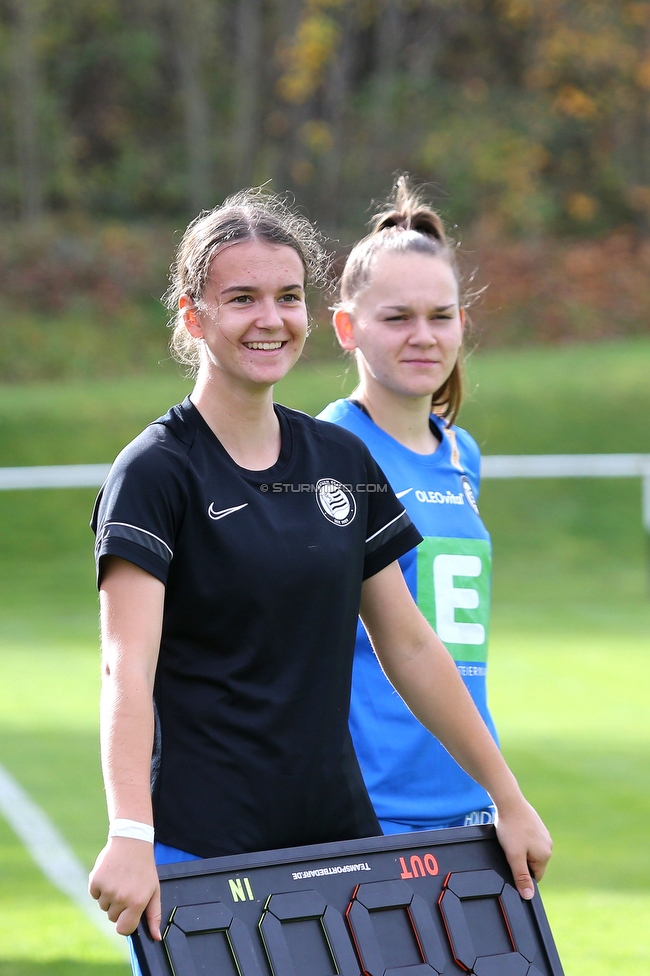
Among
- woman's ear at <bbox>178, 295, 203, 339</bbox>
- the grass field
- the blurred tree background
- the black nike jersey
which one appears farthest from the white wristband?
the blurred tree background

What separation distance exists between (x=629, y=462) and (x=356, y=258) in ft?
33.7

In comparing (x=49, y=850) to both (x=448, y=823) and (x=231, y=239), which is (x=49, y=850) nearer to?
(x=448, y=823)

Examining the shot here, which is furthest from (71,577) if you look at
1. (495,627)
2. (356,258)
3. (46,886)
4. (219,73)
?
(219,73)

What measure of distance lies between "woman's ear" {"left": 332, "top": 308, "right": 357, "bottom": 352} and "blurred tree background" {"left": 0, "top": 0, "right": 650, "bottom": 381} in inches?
792

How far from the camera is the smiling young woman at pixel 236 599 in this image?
2150 millimetres

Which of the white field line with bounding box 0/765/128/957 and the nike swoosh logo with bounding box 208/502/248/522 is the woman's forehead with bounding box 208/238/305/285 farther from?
the white field line with bounding box 0/765/128/957

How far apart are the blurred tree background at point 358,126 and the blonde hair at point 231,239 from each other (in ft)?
68.7

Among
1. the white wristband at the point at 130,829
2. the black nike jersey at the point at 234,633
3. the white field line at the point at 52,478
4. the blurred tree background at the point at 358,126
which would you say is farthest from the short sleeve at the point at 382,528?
the blurred tree background at the point at 358,126

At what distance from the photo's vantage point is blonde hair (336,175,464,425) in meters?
3.37

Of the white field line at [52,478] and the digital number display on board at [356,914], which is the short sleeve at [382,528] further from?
the white field line at [52,478]

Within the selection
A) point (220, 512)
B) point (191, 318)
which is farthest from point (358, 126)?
point (220, 512)

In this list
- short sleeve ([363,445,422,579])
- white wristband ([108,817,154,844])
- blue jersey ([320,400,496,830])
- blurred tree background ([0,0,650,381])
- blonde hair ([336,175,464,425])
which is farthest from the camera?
blurred tree background ([0,0,650,381])

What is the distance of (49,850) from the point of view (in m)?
5.48

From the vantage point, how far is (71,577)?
45.8 ft
